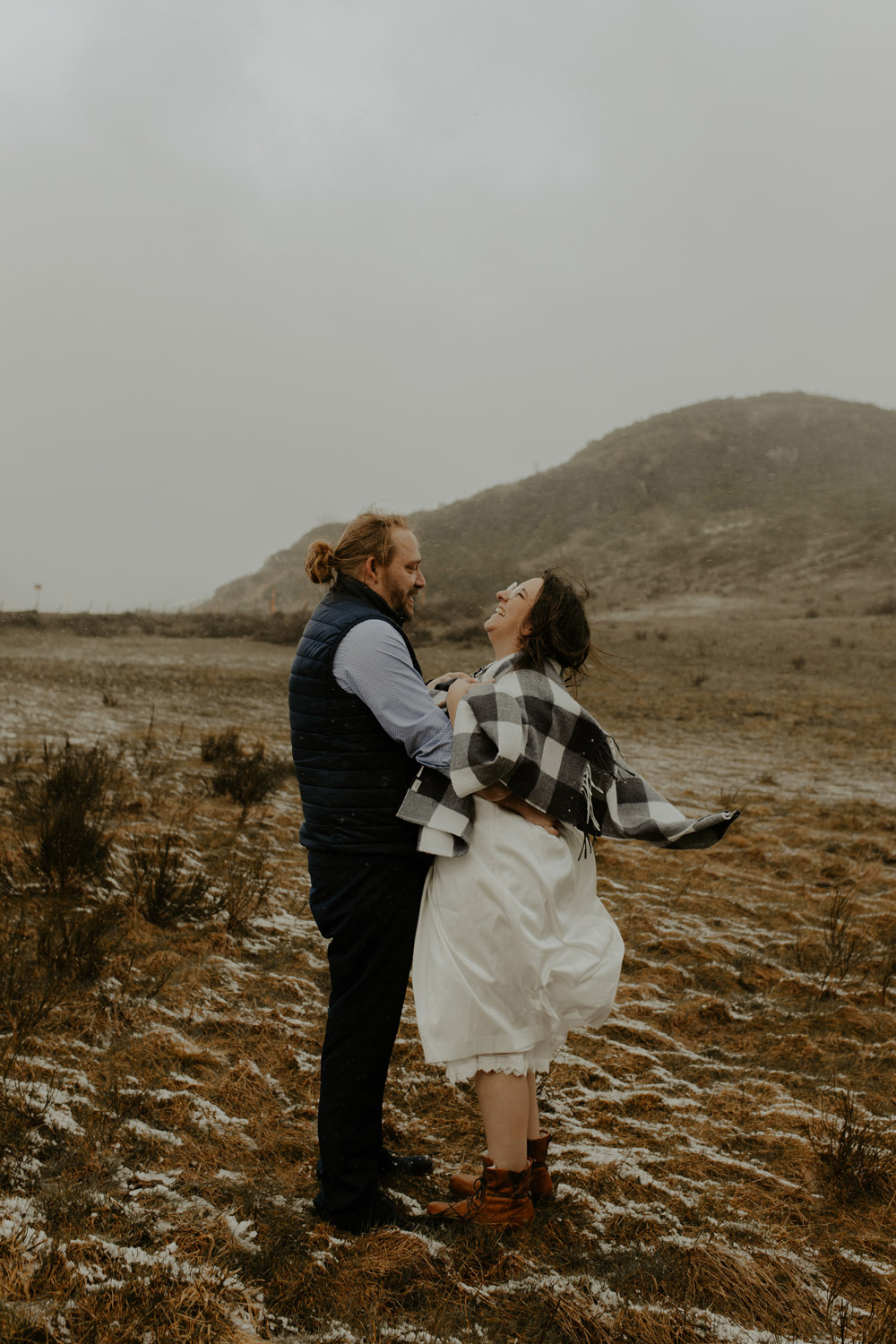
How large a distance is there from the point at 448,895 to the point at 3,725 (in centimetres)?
812

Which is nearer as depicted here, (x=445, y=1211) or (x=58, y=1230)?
(x=58, y=1230)

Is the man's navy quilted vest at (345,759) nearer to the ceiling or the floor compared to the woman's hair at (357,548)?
nearer to the floor

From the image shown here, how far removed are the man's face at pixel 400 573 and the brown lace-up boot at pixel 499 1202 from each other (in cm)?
161

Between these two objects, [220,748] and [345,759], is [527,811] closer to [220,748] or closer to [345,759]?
[345,759]

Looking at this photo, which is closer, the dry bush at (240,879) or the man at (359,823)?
the man at (359,823)

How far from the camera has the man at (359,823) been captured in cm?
213

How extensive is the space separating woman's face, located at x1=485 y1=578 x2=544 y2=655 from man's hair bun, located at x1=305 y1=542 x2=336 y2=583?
0.48 m

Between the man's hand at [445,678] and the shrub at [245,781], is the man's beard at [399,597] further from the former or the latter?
the shrub at [245,781]

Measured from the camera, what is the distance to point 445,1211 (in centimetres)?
232

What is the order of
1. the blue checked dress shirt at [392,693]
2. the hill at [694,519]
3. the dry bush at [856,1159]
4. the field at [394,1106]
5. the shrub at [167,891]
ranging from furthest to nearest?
1. the hill at [694,519]
2. the shrub at [167,891]
3. the dry bush at [856,1159]
4. the blue checked dress shirt at [392,693]
5. the field at [394,1106]

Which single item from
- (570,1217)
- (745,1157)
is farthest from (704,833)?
(745,1157)

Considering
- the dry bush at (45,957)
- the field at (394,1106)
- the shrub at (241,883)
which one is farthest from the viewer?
the shrub at (241,883)

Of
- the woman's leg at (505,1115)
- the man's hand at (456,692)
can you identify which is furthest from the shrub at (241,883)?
the man's hand at (456,692)

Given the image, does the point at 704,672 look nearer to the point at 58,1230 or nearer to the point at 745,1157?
the point at 745,1157
